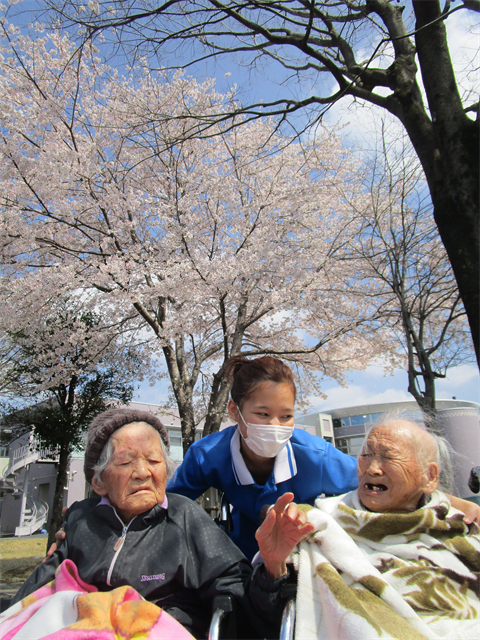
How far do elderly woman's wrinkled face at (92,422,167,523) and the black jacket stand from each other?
46mm

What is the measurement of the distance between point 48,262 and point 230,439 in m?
7.58

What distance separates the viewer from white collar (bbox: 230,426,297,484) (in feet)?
6.13

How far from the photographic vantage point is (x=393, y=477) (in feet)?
4.91

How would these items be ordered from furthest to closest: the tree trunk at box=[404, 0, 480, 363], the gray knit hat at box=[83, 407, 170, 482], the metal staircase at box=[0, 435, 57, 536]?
the metal staircase at box=[0, 435, 57, 536]
the tree trunk at box=[404, 0, 480, 363]
the gray knit hat at box=[83, 407, 170, 482]

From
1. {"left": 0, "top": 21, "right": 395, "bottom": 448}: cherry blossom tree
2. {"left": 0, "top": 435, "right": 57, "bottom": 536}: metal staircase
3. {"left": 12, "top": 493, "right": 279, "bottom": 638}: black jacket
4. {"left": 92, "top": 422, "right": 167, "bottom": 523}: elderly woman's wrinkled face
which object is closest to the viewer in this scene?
{"left": 12, "top": 493, "right": 279, "bottom": 638}: black jacket

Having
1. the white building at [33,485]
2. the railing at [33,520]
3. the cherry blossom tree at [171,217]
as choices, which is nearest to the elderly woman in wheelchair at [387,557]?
the cherry blossom tree at [171,217]

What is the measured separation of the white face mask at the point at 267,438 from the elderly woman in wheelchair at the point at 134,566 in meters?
0.36

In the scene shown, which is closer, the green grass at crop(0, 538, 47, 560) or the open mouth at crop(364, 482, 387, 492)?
the open mouth at crop(364, 482, 387, 492)

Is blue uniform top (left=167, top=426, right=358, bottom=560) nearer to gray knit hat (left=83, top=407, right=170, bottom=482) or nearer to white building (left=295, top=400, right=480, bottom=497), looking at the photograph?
white building (left=295, top=400, right=480, bottom=497)

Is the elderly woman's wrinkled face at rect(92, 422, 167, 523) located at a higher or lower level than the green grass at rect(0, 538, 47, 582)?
higher

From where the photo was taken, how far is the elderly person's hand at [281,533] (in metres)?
1.19

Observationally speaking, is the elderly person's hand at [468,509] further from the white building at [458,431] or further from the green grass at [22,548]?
the green grass at [22,548]

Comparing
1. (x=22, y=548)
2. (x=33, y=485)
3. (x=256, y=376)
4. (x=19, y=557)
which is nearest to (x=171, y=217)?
(x=256, y=376)

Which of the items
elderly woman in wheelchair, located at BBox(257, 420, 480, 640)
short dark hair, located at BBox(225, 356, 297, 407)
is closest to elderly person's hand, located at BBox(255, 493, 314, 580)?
elderly woman in wheelchair, located at BBox(257, 420, 480, 640)
